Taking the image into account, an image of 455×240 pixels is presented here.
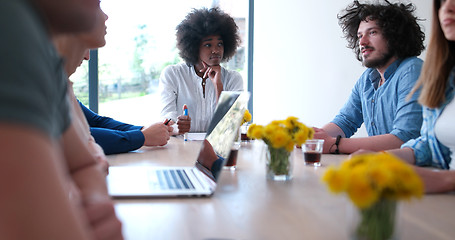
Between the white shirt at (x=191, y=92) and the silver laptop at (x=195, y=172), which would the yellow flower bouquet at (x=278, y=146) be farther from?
the white shirt at (x=191, y=92)

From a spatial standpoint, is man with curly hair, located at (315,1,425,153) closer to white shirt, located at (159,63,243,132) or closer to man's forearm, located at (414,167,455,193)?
man's forearm, located at (414,167,455,193)

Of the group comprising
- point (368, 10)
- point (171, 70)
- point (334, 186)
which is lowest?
point (334, 186)

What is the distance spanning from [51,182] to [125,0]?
4.31 metres

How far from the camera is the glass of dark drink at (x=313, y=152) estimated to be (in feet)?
5.26

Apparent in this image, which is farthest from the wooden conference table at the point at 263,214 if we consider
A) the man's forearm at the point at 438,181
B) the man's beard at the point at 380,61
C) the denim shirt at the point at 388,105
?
the man's beard at the point at 380,61

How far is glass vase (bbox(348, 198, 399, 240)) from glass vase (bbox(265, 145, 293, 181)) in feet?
2.07

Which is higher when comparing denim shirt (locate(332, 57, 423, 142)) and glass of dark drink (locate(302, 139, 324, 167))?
denim shirt (locate(332, 57, 423, 142))

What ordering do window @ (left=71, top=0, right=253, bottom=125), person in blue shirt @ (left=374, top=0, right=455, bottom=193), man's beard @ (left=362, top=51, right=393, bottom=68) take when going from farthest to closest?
window @ (left=71, top=0, right=253, bottom=125) → man's beard @ (left=362, top=51, right=393, bottom=68) → person in blue shirt @ (left=374, top=0, right=455, bottom=193)

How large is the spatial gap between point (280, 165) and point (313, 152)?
0.31m

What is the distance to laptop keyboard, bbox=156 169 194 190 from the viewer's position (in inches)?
48.0

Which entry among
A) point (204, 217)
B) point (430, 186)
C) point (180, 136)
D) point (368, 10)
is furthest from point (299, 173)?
point (368, 10)

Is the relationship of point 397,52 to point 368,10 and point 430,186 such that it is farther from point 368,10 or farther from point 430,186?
point 430,186

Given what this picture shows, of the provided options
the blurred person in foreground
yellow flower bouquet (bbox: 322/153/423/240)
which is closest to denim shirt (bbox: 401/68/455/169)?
yellow flower bouquet (bbox: 322/153/423/240)

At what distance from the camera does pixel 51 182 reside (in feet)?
1.38
